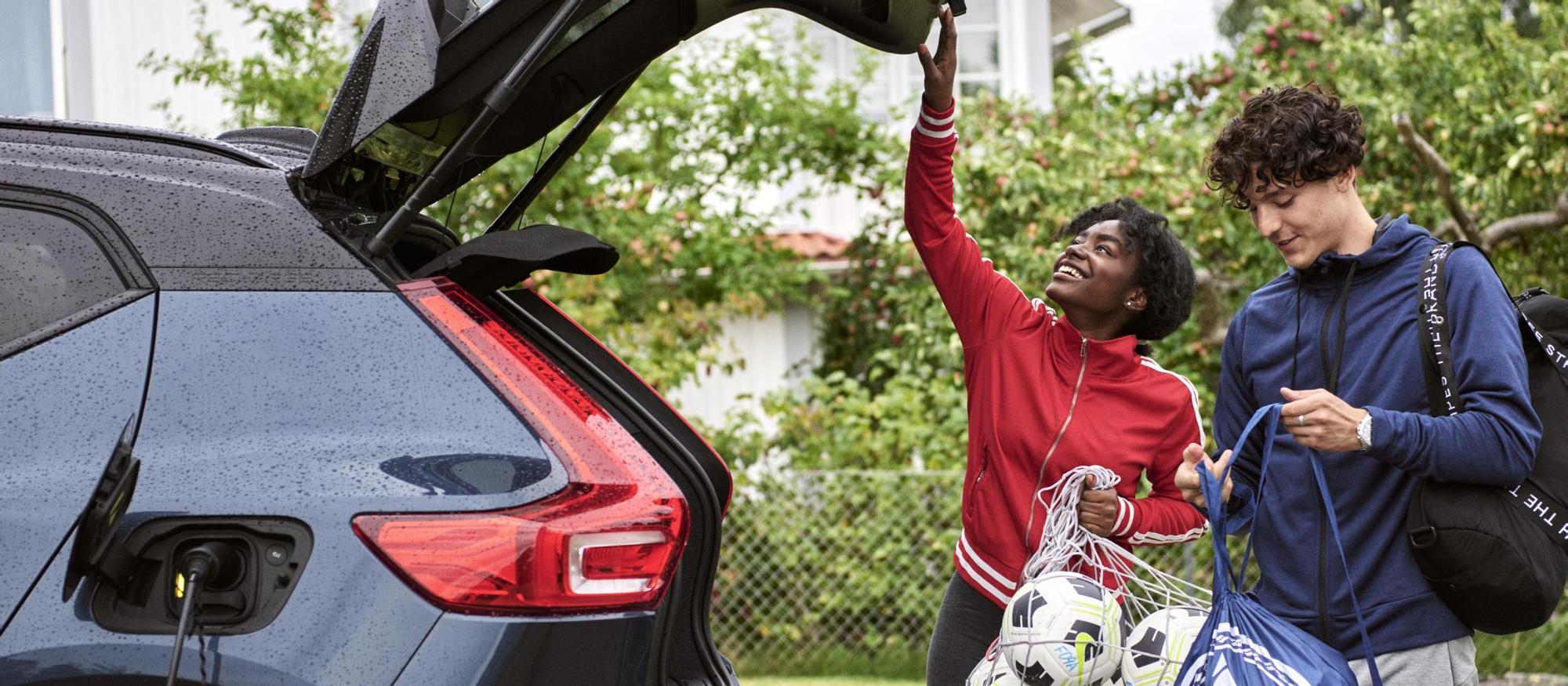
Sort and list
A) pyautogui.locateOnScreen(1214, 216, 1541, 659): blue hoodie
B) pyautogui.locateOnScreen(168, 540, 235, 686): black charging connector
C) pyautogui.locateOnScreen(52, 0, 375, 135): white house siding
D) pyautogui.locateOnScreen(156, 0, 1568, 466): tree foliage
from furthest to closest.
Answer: pyautogui.locateOnScreen(156, 0, 1568, 466): tree foliage
pyautogui.locateOnScreen(52, 0, 375, 135): white house siding
pyautogui.locateOnScreen(1214, 216, 1541, 659): blue hoodie
pyautogui.locateOnScreen(168, 540, 235, 686): black charging connector

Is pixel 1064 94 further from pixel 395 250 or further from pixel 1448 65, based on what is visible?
pixel 395 250

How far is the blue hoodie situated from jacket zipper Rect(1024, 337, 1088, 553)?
1.45 feet

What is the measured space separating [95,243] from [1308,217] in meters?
2.07

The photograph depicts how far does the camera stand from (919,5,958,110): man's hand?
319 cm

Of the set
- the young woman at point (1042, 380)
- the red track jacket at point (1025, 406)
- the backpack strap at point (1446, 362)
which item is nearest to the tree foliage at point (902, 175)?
the young woman at point (1042, 380)

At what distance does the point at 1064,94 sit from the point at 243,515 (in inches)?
279

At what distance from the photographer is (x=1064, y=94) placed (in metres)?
8.59

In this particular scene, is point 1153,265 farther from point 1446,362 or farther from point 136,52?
point 136,52

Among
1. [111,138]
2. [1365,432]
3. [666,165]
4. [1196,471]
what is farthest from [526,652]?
[666,165]

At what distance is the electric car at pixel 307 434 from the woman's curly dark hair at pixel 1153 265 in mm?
1396

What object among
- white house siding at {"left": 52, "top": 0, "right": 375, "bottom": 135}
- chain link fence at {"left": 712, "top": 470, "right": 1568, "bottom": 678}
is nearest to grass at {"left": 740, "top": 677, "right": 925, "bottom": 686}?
chain link fence at {"left": 712, "top": 470, "right": 1568, "bottom": 678}

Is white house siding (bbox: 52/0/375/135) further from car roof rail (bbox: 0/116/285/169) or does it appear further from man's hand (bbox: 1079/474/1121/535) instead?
man's hand (bbox: 1079/474/1121/535)

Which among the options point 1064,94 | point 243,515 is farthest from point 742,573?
point 243,515

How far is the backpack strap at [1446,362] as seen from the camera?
245 centimetres
